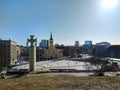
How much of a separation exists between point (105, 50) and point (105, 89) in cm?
9062

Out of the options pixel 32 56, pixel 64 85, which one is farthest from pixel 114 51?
pixel 64 85

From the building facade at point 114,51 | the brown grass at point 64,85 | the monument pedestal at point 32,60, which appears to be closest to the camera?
the brown grass at point 64,85

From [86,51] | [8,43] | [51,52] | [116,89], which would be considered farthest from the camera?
[86,51]

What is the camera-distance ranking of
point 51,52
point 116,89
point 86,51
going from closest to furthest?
point 116,89 → point 51,52 → point 86,51

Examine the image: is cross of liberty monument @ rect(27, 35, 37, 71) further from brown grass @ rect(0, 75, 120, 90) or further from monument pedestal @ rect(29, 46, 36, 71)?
brown grass @ rect(0, 75, 120, 90)

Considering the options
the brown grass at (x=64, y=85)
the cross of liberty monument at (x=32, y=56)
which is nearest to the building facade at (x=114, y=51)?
the cross of liberty monument at (x=32, y=56)

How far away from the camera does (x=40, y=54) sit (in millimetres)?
91875

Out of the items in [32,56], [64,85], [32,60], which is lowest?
[64,85]

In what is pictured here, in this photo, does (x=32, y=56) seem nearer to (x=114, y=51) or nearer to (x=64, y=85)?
(x=64, y=85)

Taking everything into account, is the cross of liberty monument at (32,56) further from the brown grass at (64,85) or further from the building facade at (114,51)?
the building facade at (114,51)

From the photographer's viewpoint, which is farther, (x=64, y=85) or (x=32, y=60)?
(x=32, y=60)

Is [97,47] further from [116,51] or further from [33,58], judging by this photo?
[33,58]

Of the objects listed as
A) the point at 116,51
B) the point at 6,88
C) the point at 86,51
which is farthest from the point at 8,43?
the point at 86,51

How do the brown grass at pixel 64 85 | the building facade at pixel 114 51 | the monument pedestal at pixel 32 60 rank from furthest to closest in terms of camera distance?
1. the building facade at pixel 114 51
2. the monument pedestal at pixel 32 60
3. the brown grass at pixel 64 85
